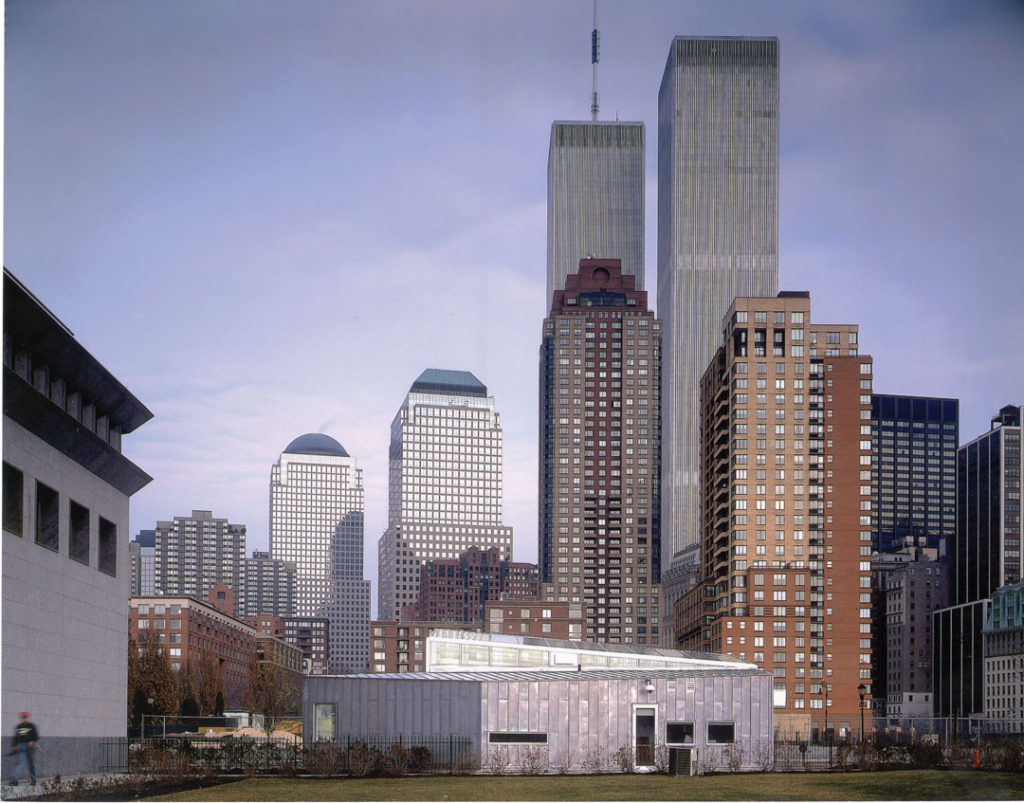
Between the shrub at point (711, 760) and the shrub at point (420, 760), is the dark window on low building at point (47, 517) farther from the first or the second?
the shrub at point (711, 760)

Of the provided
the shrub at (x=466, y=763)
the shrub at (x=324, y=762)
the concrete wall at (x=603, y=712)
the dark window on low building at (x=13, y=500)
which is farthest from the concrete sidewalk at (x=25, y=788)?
the concrete wall at (x=603, y=712)

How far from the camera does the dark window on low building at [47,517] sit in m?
27.8

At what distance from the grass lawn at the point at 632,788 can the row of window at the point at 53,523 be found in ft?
21.0

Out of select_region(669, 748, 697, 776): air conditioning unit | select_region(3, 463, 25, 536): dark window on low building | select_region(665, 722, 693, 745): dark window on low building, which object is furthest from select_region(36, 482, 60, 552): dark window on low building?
select_region(665, 722, 693, 745): dark window on low building

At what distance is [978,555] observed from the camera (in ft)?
598

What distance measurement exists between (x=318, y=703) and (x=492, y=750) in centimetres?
514

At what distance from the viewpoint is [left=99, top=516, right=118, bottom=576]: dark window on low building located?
33031 mm

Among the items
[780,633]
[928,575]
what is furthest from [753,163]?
[780,633]

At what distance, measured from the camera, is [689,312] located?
186 meters

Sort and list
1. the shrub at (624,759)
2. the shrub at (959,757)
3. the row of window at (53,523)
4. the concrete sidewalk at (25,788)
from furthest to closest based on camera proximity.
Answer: the shrub at (959,757)
the shrub at (624,759)
the row of window at (53,523)
the concrete sidewalk at (25,788)

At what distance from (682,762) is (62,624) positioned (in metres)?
15.1

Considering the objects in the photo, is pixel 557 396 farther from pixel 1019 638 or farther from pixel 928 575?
pixel 1019 638

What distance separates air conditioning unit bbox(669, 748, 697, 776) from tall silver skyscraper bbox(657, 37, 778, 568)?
142 meters

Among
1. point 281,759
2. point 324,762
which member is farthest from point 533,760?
point 281,759
